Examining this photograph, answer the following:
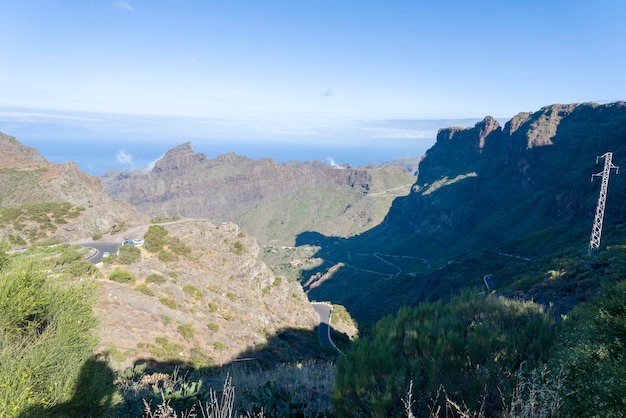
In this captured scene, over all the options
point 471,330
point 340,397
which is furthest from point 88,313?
point 471,330

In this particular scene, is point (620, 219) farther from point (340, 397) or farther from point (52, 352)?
point (52, 352)

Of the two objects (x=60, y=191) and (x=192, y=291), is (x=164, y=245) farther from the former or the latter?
(x=60, y=191)

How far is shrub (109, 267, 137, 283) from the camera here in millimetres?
26141

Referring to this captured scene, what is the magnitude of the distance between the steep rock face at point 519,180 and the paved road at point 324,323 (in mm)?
45499

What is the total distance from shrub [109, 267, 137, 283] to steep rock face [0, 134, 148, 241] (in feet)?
55.3

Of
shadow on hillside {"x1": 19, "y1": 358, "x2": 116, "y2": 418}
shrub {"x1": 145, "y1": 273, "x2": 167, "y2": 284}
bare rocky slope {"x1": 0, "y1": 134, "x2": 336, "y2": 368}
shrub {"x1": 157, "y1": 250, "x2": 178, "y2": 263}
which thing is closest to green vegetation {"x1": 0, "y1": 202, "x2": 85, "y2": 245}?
bare rocky slope {"x1": 0, "y1": 134, "x2": 336, "y2": 368}

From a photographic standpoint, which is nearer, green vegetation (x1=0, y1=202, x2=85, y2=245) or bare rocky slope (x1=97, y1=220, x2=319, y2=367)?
bare rocky slope (x1=97, y1=220, x2=319, y2=367)

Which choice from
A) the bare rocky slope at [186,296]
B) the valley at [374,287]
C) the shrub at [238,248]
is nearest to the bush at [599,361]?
the valley at [374,287]

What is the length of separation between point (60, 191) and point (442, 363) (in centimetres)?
6688

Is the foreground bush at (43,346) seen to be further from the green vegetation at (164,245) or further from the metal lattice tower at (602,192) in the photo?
the metal lattice tower at (602,192)

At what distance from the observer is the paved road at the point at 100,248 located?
29.4 m

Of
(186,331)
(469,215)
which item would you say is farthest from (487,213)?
(186,331)

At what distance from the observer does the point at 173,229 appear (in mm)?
39250

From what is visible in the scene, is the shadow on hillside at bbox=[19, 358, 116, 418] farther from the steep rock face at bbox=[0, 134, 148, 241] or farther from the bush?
the steep rock face at bbox=[0, 134, 148, 241]
